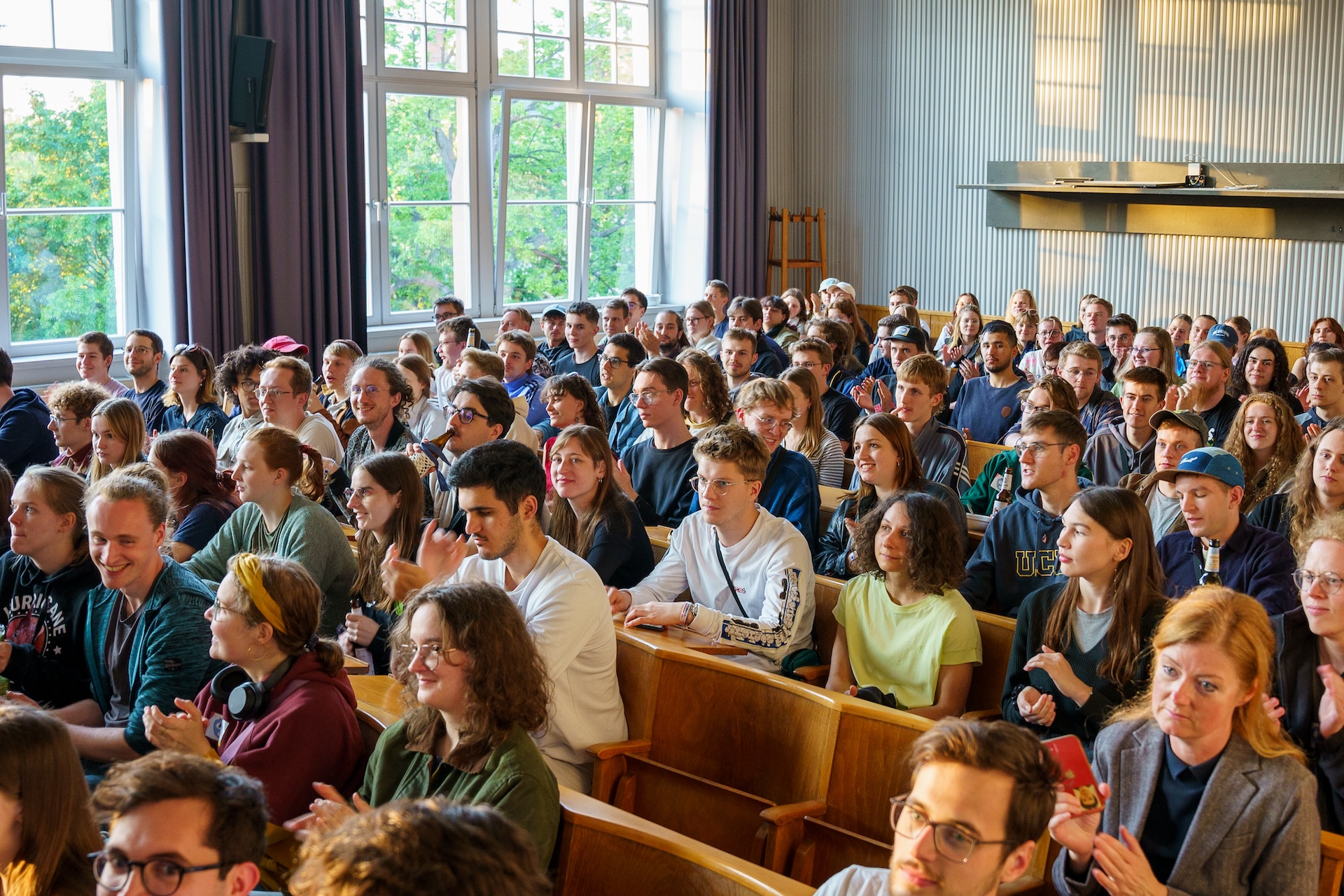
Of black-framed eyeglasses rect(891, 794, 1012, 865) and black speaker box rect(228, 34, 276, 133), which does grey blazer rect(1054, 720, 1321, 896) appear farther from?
black speaker box rect(228, 34, 276, 133)

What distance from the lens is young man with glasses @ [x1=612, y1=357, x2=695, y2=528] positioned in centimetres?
503

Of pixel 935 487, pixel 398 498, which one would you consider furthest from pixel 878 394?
pixel 398 498

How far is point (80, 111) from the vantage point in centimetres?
862

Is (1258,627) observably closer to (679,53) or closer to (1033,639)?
(1033,639)

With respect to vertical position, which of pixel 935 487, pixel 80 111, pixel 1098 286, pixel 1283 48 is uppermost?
pixel 1283 48

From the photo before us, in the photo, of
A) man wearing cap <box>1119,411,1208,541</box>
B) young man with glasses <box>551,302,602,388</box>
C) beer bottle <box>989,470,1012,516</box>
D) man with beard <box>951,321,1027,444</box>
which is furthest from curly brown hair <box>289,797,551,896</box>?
young man with glasses <box>551,302,602,388</box>

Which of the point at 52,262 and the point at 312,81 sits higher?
the point at 312,81

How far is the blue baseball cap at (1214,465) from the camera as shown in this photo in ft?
11.7

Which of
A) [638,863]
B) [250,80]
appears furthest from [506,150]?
[638,863]

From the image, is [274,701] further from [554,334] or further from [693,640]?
[554,334]

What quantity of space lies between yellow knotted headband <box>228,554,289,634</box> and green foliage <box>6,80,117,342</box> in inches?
265

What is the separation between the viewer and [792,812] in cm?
263

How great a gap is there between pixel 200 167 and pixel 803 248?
6.55 m

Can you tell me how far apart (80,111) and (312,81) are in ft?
5.05
